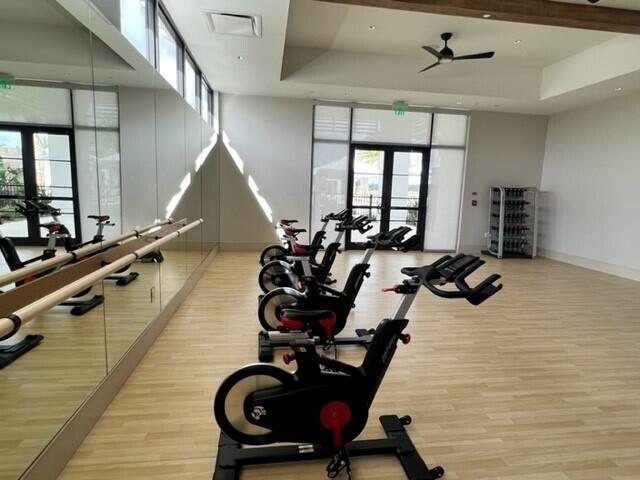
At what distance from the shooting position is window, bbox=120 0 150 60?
2773 mm

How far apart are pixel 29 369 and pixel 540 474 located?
2.91 m

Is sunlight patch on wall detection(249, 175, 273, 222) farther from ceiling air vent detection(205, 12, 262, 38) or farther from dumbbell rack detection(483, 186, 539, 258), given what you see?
dumbbell rack detection(483, 186, 539, 258)

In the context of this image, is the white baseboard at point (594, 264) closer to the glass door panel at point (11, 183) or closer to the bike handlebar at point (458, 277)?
the bike handlebar at point (458, 277)

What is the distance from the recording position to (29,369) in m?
2.11

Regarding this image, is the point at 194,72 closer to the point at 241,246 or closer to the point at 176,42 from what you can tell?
the point at 176,42

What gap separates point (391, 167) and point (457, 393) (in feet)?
20.9

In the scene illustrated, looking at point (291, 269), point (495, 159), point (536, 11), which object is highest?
point (536, 11)

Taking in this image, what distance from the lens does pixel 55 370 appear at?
2223mm

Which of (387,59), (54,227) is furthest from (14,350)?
(387,59)

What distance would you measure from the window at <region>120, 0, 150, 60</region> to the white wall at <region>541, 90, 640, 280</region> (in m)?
8.02

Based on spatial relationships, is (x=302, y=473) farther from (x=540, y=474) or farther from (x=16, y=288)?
(x=16, y=288)

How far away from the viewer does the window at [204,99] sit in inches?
250

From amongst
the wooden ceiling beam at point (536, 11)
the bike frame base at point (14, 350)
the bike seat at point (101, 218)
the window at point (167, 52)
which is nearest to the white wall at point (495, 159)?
the wooden ceiling beam at point (536, 11)

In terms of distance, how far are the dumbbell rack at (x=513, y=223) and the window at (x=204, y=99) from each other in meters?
6.50
